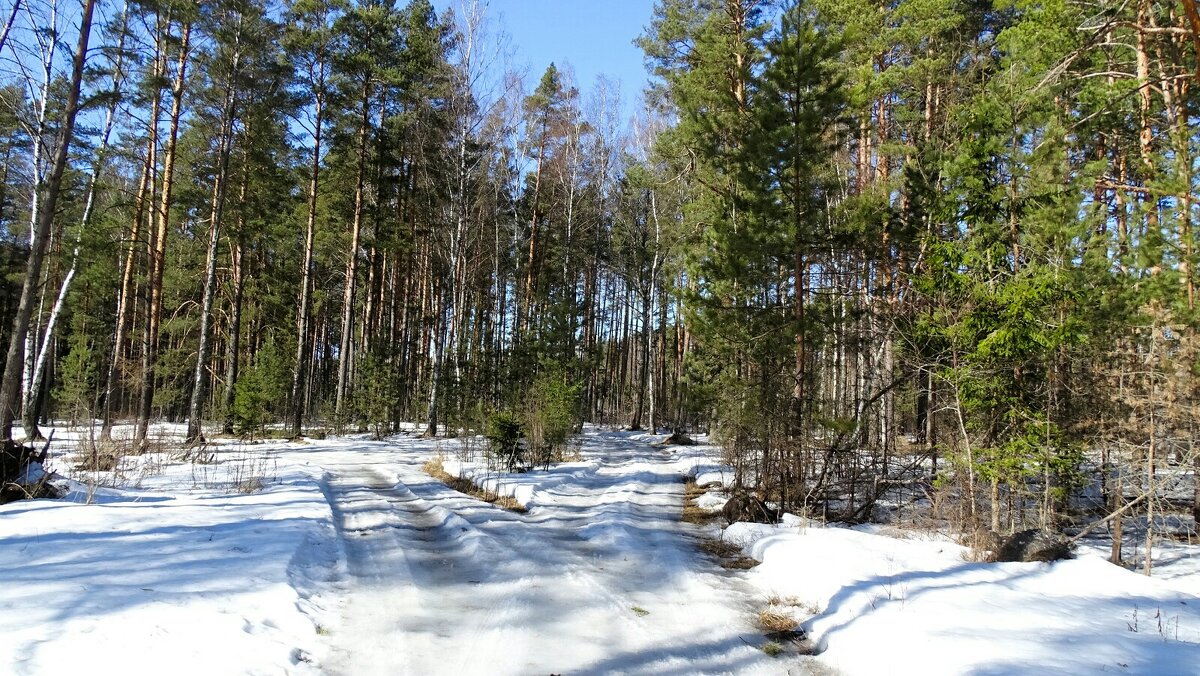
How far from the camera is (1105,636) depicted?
4.18 m

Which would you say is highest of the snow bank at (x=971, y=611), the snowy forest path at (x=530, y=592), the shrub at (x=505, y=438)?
the shrub at (x=505, y=438)

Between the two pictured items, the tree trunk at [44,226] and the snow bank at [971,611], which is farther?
the tree trunk at [44,226]

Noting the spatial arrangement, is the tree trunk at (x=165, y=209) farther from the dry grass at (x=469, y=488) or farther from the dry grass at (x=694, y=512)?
the dry grass at (x=694, y=512)

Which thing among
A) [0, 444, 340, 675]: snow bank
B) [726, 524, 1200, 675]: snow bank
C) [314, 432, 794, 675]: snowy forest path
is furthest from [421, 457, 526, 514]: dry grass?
[726, 524, 1200, 675]: snow bank

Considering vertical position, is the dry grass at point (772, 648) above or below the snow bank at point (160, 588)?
below

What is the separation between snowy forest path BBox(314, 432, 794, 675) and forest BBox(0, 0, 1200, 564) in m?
3.60

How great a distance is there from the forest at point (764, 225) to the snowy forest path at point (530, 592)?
3596 millimetres

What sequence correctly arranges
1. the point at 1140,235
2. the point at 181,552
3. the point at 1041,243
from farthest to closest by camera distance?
1. the point at 1140,235
2. the point at 1041,243
3. the point at 181,552

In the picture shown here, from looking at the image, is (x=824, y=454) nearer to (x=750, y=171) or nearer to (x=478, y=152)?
(x=750, y=171)

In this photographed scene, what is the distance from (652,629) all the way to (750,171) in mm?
8376

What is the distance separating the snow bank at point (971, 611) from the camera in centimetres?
380

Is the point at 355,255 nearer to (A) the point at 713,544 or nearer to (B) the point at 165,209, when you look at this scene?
(B) the point at 165,209

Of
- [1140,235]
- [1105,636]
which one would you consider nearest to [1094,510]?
[1140,235]

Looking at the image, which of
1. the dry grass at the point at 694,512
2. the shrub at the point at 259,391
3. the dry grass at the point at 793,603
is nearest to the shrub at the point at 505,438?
the dry grass at the point at 694,512
